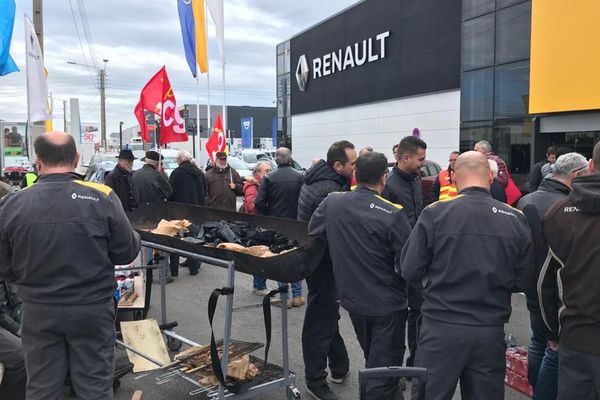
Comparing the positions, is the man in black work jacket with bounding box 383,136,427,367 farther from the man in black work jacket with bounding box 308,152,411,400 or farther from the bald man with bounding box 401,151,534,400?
the bald man with bounding box 401,151,534,400

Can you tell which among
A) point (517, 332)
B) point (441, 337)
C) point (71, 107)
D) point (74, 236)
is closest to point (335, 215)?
point (441, 337)

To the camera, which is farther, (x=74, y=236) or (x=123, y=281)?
(x=123, y=281)

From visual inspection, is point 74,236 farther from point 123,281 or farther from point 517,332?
point 517,332

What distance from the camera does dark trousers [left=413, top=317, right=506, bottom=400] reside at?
278 cm

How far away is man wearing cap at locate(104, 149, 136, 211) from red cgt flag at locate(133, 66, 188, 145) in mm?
1820

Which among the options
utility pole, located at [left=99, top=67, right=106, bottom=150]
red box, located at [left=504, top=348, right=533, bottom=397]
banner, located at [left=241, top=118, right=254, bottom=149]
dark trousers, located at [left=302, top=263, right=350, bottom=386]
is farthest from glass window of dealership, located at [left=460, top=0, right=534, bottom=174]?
utility pole, located at [left=99, top=67, right=106, bottom=150]

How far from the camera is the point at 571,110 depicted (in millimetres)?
13125

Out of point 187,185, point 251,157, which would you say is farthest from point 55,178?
point 251,157

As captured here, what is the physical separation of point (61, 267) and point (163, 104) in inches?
286

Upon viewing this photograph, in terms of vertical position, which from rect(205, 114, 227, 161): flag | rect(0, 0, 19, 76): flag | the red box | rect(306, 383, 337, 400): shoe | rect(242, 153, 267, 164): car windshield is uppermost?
rect(0, 0, 19, 76): flag

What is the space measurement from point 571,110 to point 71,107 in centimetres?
1487

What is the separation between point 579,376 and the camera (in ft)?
8.88

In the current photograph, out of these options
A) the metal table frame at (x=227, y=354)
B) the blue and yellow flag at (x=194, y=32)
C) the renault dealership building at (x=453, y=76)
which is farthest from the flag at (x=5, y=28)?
the renault dealership building at (x=453, y=76)

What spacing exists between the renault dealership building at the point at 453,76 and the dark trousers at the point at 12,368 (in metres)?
12.7
